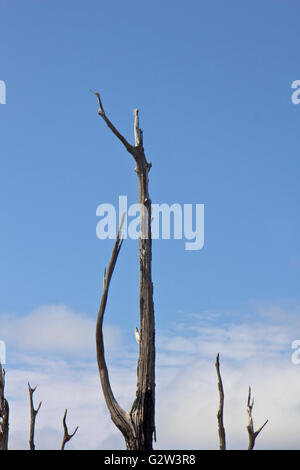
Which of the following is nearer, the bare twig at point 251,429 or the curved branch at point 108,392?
the curved branch at point 108,392

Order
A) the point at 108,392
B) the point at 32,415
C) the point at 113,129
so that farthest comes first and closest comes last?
the point at 32,415
the point at 113,129
the point at 108,392

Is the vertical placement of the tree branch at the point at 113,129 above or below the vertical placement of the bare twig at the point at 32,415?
above

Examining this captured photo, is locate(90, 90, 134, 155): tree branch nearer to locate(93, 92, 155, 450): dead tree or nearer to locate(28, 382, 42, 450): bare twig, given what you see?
locate(93, 92, 155, 450): dead tree

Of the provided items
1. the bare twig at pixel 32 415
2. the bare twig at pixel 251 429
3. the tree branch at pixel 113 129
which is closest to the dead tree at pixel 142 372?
→ the tree branch at pixel 113 129

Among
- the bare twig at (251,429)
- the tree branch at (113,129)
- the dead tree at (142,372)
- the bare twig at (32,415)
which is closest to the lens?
the dead tree at (142,372)

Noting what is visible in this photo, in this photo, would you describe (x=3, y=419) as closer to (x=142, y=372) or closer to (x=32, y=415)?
(x=32, y=415)

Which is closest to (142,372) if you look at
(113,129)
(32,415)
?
(113,129)

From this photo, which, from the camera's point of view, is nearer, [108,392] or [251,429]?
[108,392]

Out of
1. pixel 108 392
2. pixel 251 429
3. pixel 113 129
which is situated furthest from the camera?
pixel 251 429

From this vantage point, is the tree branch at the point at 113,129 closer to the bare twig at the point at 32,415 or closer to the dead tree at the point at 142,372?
the dead tree at the point at 142,372

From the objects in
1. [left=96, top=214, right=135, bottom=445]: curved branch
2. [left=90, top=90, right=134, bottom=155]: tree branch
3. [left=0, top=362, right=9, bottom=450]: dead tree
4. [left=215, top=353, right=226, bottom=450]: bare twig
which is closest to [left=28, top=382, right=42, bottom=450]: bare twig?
[left=0, top=362, right=9, bottom=450]: dead tree

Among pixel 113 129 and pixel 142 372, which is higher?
pixel 113 129

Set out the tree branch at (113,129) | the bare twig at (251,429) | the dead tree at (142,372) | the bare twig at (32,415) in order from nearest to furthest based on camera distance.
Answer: the dead tree at (142,372) → the tree branch at (113,129) → the bare twig at (251,429) → the bare twig at (32,415)
